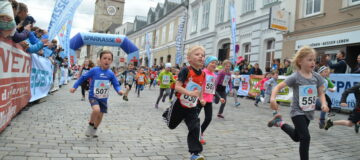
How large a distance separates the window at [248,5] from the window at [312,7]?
15.2 feet

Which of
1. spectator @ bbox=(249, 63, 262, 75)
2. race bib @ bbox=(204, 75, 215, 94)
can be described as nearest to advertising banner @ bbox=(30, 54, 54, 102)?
race bib @ bbox=(204, 75, 215, 94)

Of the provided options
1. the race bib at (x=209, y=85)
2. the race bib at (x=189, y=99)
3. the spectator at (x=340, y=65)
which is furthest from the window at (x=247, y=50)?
the race bib at (x=189, y=99)

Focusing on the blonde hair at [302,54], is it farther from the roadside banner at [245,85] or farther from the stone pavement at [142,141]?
the roadside banner at [245,85]

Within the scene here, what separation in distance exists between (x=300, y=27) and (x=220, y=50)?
8.82 metres

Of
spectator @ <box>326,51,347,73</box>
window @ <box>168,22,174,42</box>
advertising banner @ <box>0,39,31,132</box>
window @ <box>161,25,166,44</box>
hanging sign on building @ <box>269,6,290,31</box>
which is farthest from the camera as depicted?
window @ <box>161,25,166,44</box>

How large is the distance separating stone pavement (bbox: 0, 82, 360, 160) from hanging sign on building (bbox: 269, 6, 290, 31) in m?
9.48

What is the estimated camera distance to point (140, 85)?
1385 centimetres

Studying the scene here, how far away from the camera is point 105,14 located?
77.0m

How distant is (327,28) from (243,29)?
7.02 m

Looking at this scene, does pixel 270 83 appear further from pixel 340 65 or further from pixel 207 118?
pixel 207 118

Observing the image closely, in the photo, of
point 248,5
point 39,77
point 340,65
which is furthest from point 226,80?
point 248,5

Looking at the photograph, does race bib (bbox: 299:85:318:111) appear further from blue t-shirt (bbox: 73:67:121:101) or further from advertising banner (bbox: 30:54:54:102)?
advertising banner (bbox: 30:54:54:102)

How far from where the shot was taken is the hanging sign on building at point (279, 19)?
15.2 meters

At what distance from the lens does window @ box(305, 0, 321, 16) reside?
1438 centimetres
